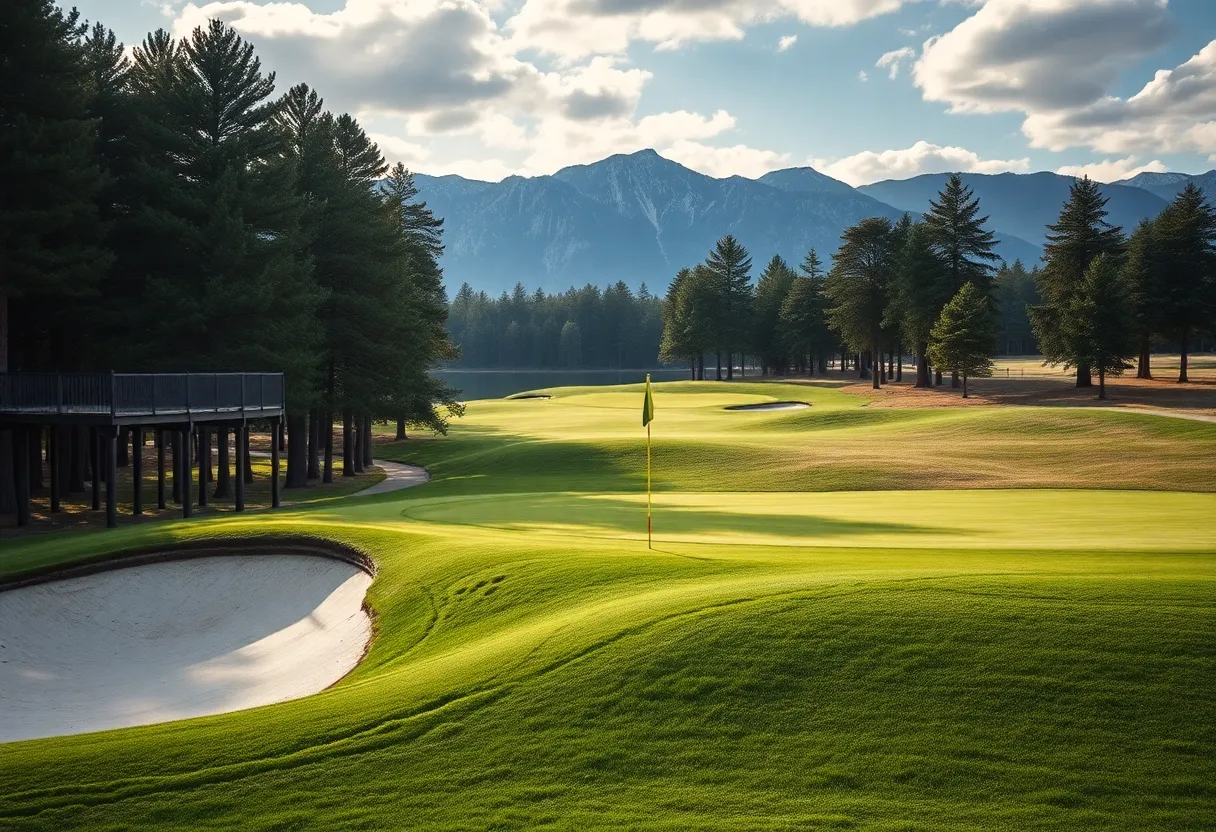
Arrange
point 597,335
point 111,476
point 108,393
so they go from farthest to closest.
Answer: point 597,335, point 111,476, point 108,393

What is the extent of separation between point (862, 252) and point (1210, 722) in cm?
7903

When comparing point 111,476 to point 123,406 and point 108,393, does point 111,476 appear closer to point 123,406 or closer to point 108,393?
point 123,406

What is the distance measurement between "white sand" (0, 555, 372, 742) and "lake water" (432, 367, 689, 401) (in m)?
108

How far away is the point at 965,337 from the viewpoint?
198 ft

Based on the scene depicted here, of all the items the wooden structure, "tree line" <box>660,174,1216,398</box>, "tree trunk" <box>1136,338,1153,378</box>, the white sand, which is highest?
"tree line" <box>660,174,1216,398</box>

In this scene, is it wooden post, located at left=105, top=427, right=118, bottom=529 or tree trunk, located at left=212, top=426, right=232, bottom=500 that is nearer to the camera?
wooden post, located at left=105, top=427, right=118, bottom=529

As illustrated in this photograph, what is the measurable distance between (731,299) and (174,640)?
96.2 metres

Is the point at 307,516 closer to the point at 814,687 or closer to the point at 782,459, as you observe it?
the point at 814,687

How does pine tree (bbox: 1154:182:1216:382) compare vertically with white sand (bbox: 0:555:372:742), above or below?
above

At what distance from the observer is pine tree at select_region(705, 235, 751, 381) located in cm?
10506

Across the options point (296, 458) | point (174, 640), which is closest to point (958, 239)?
point (296, 458)

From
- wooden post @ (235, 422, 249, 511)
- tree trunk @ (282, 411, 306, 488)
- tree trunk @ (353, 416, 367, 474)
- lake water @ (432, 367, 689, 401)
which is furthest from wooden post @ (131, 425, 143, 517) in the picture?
lake water @ (432, 367, 689, 401)

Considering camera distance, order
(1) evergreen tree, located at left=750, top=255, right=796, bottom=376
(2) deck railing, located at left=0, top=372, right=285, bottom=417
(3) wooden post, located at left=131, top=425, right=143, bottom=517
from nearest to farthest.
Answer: (2) deck railing, located at left=0, top=372, right=285, bottom=417
(3) wooden post, located at left=131, top=425, right=143, bottom=517
(1) evergreen tree, located at left=750, top=255, right=796, bottom=376

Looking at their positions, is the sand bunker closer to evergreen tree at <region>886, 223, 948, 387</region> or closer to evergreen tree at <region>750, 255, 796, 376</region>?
evergreen tree at <region>886, 223, 948, 387</region>
